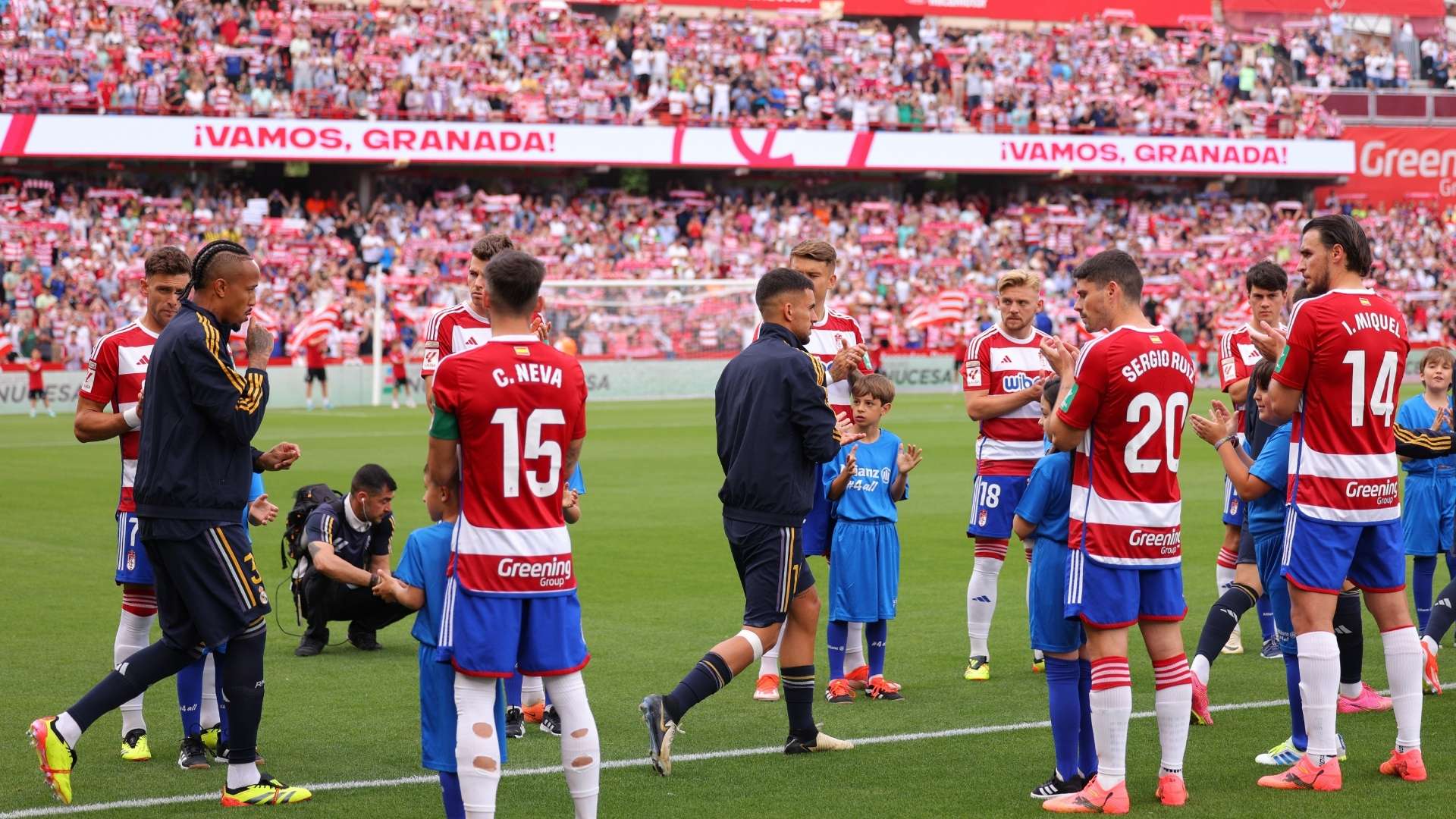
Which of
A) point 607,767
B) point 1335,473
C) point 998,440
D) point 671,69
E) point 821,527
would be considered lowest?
point 607,767

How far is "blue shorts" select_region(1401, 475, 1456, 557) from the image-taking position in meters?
9.65

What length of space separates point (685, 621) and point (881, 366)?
90.0 feet

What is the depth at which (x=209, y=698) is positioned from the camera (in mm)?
7422

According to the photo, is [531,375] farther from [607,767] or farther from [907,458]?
[907,458]

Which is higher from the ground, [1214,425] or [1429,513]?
[1214,425]

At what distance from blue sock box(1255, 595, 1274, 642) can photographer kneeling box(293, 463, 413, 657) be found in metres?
5.18

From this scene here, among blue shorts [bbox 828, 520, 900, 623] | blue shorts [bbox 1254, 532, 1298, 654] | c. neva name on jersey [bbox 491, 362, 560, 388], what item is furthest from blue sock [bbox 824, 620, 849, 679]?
c. neva name on jersey [bbox 491, 362, 560, 388]

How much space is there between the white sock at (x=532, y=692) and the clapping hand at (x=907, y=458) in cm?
219

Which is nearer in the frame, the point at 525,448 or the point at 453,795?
the point at 525,448

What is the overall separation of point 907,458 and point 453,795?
11.8ft

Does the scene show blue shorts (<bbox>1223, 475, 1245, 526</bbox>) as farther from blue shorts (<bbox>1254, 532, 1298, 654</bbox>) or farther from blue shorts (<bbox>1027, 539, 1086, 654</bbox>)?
blue shorts (<bbox>1027, 539, 1086, 654</bbox>)

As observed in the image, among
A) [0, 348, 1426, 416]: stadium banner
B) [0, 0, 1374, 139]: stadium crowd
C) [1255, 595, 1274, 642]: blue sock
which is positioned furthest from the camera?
[0, 0, 1374, 139]: stadium crowd

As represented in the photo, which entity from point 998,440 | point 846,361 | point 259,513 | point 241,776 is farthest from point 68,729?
point 998,440

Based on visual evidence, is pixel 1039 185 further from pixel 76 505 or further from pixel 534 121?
pixel 76 505
